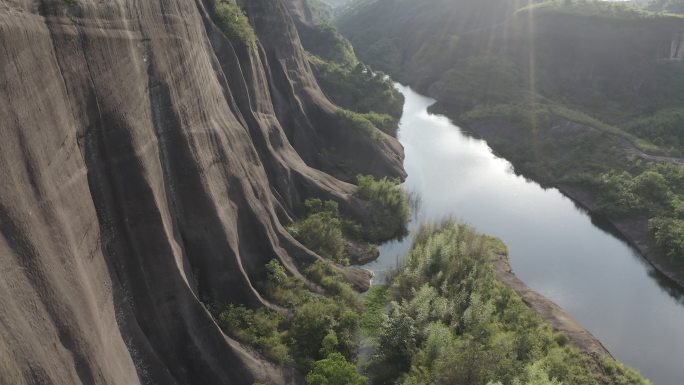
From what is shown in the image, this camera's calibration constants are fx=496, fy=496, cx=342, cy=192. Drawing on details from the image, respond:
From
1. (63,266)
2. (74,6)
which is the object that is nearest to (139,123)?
(74,6)

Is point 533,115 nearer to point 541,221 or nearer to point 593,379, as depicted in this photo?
point 541,221

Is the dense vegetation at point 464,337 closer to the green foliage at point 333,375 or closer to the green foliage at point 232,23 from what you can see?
the green foliage at point 333,375

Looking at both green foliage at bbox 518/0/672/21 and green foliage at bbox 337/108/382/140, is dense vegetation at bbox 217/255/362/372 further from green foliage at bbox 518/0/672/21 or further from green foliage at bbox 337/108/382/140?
green foliage at bbox 518/0/672/21

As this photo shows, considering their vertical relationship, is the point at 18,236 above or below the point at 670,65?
below

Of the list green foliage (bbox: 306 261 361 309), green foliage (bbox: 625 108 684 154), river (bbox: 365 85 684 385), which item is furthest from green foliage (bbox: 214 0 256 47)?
green foliage (bbox: 625 108 684 154)

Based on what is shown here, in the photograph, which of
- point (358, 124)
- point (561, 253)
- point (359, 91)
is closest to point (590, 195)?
point (561, 253)

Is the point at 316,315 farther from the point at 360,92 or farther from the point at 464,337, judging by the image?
the point at 360,92
